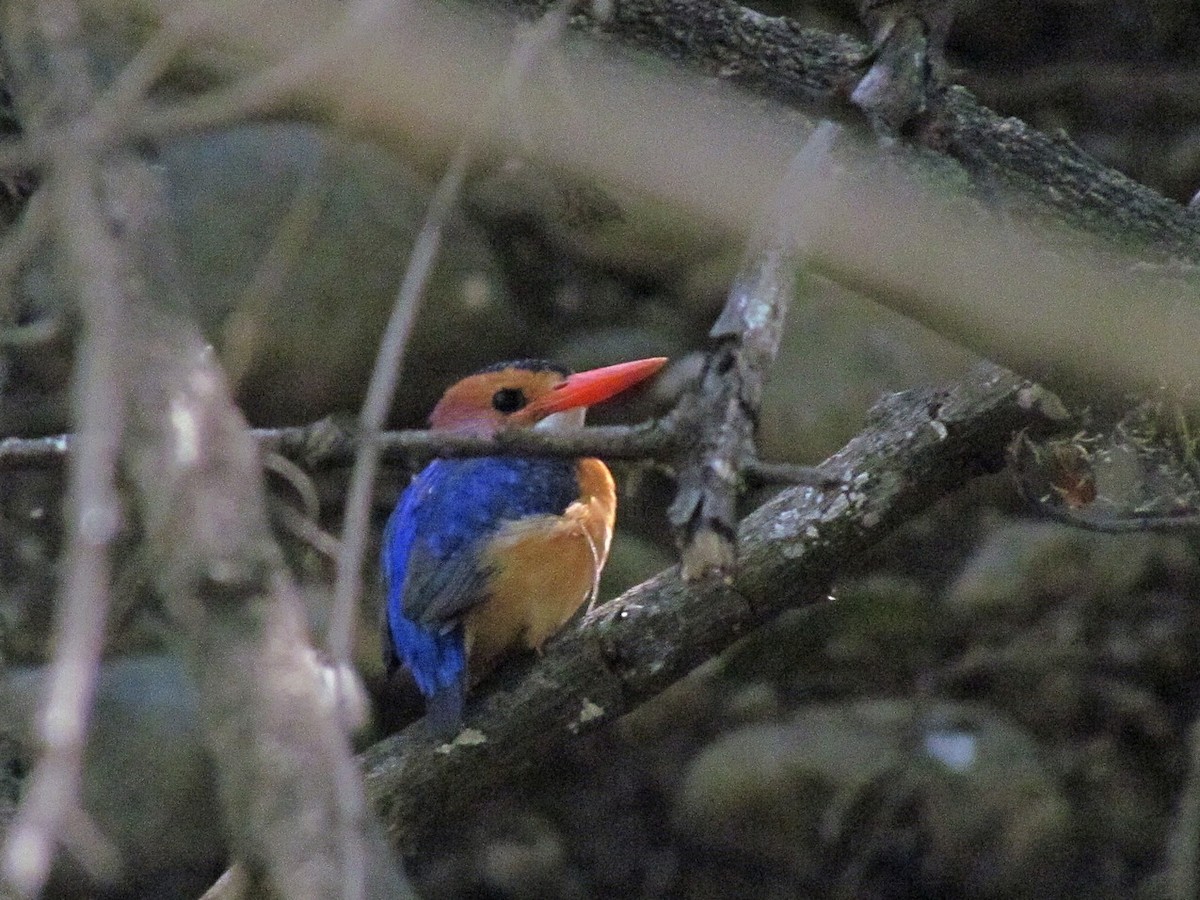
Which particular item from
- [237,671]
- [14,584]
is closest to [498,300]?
[14,584]

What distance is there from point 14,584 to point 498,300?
1.59m

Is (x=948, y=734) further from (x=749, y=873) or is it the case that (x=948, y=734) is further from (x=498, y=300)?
(x=498, y=300)

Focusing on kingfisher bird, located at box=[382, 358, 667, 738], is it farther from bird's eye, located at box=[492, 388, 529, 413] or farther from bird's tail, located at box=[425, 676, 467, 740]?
bird's eye, located at box=[492, 388, 529, 413]

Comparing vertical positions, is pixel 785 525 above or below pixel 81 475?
below

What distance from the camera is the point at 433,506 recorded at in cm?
374

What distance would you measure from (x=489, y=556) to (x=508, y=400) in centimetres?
71

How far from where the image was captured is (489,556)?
3.60 m

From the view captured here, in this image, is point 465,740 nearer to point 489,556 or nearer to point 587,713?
point 587,713

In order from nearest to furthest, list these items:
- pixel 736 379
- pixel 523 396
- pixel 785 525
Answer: pixel 736 379 < pixel 785 525 < pixel 523 396

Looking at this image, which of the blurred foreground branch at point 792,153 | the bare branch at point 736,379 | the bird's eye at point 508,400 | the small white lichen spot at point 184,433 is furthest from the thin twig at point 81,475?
the bird's eye at point 508,400

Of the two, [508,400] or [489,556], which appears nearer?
[489,556]

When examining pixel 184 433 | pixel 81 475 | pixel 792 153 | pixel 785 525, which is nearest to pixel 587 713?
pixel 785 525

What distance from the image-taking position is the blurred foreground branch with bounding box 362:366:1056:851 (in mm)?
2941

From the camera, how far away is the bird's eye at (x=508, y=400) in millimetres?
4227
